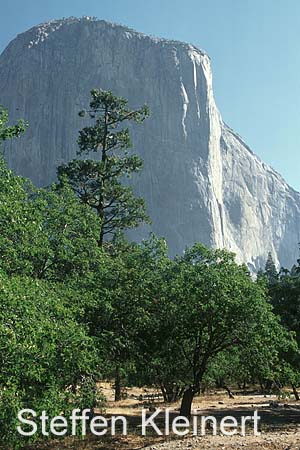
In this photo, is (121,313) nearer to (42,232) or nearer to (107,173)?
(42,232)

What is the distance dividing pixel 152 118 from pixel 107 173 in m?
115

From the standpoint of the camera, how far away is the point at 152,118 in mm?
139750

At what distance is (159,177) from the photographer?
5290 inches

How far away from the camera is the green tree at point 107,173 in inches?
1076

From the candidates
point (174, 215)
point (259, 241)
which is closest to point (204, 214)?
point (174, 215)

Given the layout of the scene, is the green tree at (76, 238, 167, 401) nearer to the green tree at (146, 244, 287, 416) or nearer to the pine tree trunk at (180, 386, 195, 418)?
the green tree at (146, 244, 287, 416)

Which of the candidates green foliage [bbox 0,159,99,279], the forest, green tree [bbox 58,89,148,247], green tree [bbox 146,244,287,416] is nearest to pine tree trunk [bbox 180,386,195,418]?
the forest

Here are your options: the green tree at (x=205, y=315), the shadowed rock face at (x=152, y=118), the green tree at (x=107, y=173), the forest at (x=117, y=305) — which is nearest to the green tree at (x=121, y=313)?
the forest at (x=117, y=305)

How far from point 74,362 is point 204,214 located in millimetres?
122480

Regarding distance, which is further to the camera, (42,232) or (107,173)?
(107,173)

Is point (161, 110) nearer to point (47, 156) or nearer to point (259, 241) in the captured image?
point (47, 156)

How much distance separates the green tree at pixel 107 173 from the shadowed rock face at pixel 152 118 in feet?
316

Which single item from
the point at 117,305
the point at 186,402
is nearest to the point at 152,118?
the point at 186,402

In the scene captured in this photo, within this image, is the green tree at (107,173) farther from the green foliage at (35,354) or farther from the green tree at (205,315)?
the green foliage at (35,354)
